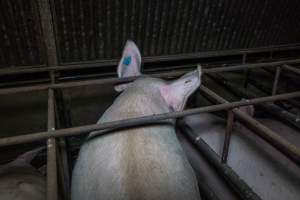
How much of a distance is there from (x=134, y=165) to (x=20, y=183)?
2.04 ft

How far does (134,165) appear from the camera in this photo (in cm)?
96

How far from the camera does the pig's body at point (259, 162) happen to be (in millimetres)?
1369

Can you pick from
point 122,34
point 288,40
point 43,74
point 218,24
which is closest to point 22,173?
point 43,74

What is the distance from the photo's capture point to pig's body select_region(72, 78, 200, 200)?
917 millimetres

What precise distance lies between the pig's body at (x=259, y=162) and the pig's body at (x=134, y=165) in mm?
484

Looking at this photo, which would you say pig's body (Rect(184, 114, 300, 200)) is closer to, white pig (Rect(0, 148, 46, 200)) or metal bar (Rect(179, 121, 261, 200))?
metal bar (Rect(179, 121, 261, 200))

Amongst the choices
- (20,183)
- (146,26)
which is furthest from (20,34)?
(20,183)

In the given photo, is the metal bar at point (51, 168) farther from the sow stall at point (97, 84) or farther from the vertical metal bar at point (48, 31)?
the vertical metal bar at point (48, 31)

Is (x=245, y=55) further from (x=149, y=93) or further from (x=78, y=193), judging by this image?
(x=78, y=193)

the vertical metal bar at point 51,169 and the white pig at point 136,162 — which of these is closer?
the vertical metal bar at point 51,169

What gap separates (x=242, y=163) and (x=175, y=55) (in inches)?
38.9

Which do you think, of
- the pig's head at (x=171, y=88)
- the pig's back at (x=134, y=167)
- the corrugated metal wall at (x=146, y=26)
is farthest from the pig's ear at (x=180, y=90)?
the corrugated metal wall at (x=146, y=26)

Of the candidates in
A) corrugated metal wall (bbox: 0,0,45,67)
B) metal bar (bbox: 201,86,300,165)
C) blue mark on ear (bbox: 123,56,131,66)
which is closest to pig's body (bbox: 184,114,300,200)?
metal bar (bbox: 201,86,300,165)

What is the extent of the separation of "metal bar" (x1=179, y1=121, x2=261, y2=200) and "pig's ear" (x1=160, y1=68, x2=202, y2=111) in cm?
20
